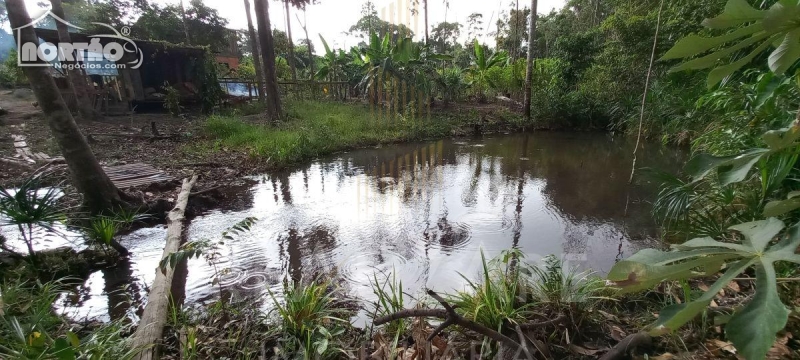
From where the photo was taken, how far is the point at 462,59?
2297cm

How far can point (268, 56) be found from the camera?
9938 millimetres

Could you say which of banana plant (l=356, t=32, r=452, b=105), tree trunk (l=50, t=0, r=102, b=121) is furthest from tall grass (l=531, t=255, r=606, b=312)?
tree trunk (l=50, t=0, r=102, b=121)

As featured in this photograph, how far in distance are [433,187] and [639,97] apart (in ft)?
28.1

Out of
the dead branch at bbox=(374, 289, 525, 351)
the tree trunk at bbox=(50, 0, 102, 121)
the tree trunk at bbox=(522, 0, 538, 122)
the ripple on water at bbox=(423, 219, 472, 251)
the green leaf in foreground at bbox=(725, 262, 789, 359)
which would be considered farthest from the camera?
the tree trunk at bbox=(522, 0, 538, 122)

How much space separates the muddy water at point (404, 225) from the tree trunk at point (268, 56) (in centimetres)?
328

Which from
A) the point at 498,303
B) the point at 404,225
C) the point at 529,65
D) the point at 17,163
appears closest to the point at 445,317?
the point at 498,303

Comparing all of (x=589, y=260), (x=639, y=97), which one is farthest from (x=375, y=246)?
(x=639, y=97)

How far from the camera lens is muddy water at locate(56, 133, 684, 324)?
349cm

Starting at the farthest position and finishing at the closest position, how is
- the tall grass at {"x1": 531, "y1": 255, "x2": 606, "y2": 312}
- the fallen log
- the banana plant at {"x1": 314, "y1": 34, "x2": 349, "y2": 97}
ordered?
the banana plant at {"x1": 314, "y1": 34, "x2": 349, "y2": 97}
the tall grass at {"x1": 531, "y1": 255, "x2": 606, "y2": 312}
the fallen log

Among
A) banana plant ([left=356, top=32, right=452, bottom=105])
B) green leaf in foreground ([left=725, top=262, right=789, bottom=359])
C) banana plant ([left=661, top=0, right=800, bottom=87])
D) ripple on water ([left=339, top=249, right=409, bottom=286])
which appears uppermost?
banana plant ([left=356, top=32, right=452, bottom=105])

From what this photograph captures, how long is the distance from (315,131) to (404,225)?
536 centimetres

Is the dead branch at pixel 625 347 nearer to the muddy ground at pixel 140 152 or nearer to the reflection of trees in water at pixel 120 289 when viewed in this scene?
the reflection of trees in water at pixel 120 289

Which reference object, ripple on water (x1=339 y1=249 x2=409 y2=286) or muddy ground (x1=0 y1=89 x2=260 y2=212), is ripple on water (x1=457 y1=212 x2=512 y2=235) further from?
muddy ground (x1=0 y1=89 x2=260 y2=212)

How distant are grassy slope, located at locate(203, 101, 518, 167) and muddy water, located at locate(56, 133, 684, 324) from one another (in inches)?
28.1
